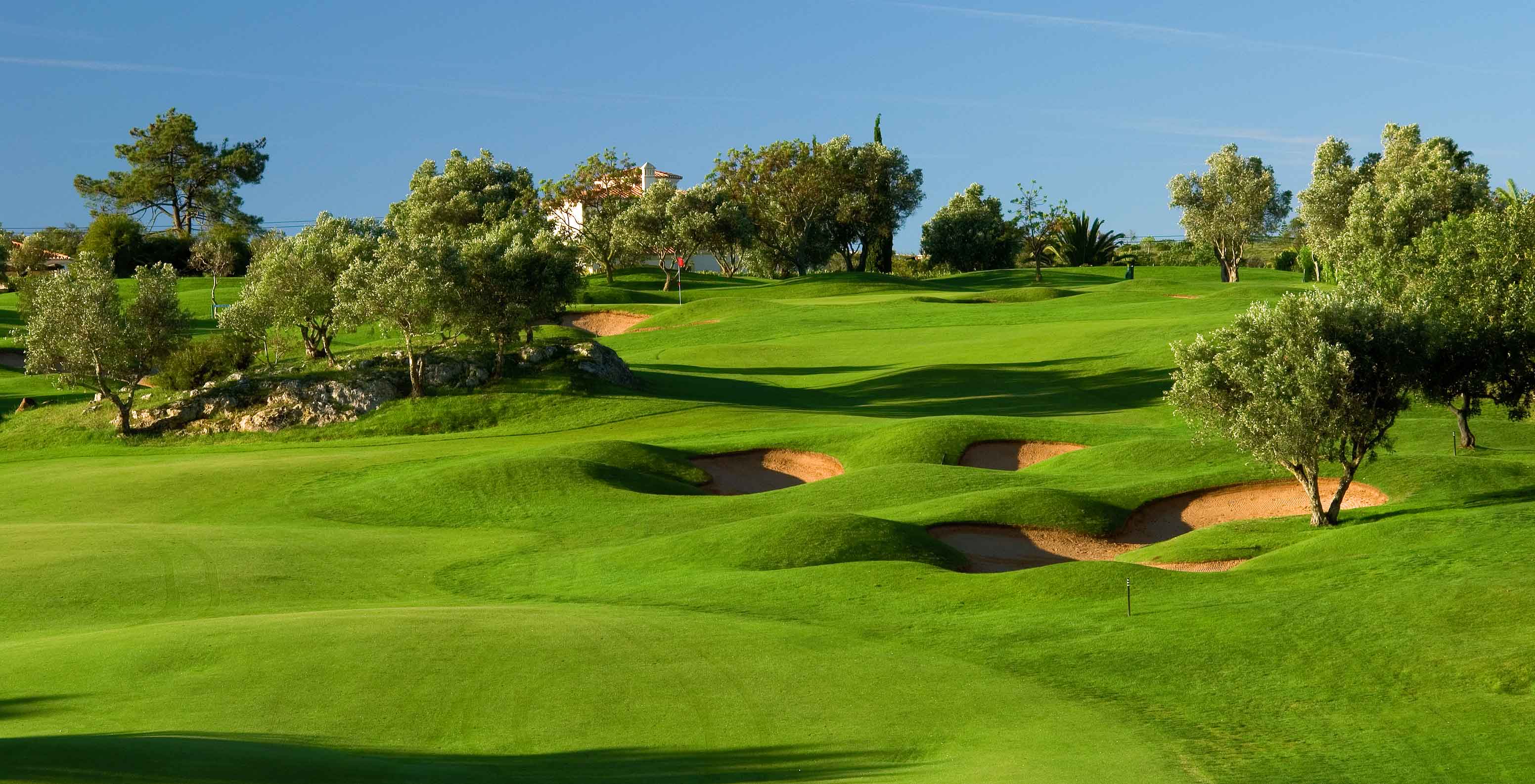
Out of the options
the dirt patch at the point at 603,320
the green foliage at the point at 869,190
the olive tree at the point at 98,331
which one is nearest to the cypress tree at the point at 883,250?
the green foliage at the point at 869,190

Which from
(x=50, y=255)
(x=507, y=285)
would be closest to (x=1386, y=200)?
(x=507, y=285)

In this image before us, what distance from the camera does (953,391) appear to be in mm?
58781

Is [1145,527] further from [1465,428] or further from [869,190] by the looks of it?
[869,190]

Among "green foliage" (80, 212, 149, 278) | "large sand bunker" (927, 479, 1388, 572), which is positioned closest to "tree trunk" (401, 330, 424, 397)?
"large sand bunker" (927, 479, 1388, 572)

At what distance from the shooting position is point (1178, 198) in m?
104

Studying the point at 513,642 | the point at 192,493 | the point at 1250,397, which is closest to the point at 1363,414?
the point at 1250,397

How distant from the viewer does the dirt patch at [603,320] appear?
287 ft

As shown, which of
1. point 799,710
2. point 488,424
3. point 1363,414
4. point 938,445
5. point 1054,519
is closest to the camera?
point 799,710

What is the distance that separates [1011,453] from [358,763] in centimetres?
3172

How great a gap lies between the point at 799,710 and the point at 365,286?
→ 4291 centimetres

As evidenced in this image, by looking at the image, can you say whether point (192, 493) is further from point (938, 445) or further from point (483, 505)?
point (938, 445)

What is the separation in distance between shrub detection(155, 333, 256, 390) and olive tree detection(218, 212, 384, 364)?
1333 millimetres

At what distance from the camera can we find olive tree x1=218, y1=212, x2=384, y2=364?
5569cm

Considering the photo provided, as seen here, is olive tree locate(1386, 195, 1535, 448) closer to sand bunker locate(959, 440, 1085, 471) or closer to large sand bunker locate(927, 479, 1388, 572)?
large sand bunker locate(927, 479, 1388, 572)
